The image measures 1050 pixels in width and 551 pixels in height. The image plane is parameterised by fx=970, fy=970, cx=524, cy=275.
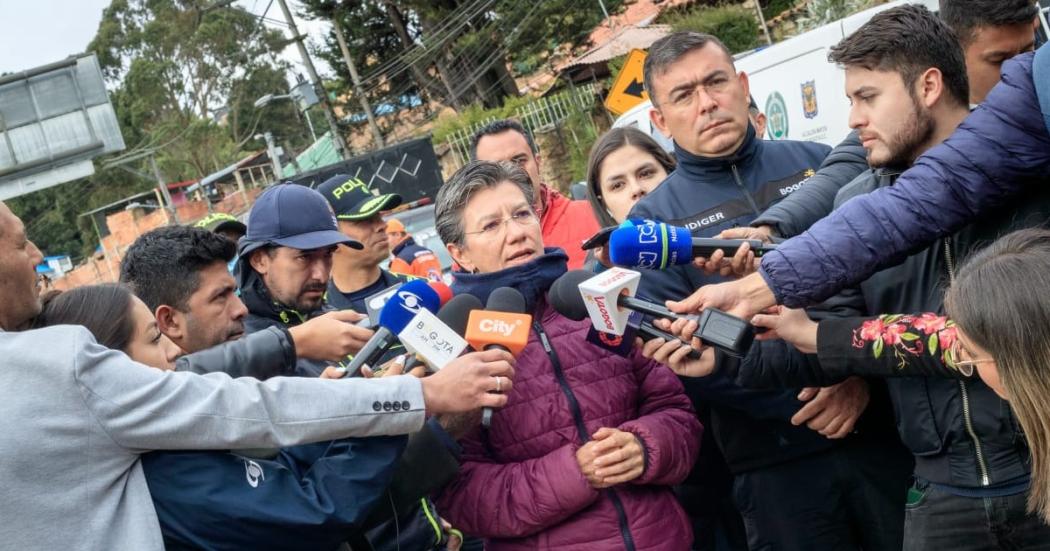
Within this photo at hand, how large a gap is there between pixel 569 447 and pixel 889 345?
3.16 ft

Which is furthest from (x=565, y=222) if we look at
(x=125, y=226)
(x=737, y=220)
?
(x=125, y=226)

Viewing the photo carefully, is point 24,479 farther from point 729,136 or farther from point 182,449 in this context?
point 729,136

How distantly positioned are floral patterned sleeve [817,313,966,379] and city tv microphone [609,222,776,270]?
301 mm

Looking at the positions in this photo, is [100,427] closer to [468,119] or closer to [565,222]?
[565,222]

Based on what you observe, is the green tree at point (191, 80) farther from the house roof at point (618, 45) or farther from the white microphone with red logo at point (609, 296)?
the white microphone with red logo at point (609, 296)

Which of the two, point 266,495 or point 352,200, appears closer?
point 266,495

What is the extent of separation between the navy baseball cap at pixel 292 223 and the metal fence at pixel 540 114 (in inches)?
731

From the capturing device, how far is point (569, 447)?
2902mm

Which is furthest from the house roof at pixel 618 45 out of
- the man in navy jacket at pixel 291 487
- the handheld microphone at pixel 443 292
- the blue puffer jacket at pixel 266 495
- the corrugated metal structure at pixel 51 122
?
the blue puffer jacket at pixel 266 495

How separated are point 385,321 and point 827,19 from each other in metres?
14.8

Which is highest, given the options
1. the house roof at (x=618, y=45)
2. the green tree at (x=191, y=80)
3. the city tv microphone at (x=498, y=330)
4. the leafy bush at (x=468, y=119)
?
the green tree at (x=191, y=80)

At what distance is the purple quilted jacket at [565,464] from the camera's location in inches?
114

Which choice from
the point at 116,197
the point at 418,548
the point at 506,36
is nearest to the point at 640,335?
the point at 418,548

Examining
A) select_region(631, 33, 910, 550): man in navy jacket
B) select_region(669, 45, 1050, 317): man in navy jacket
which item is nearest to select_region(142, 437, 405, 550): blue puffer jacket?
select_region(669, 45, 1050, 317): man in navy jacket
